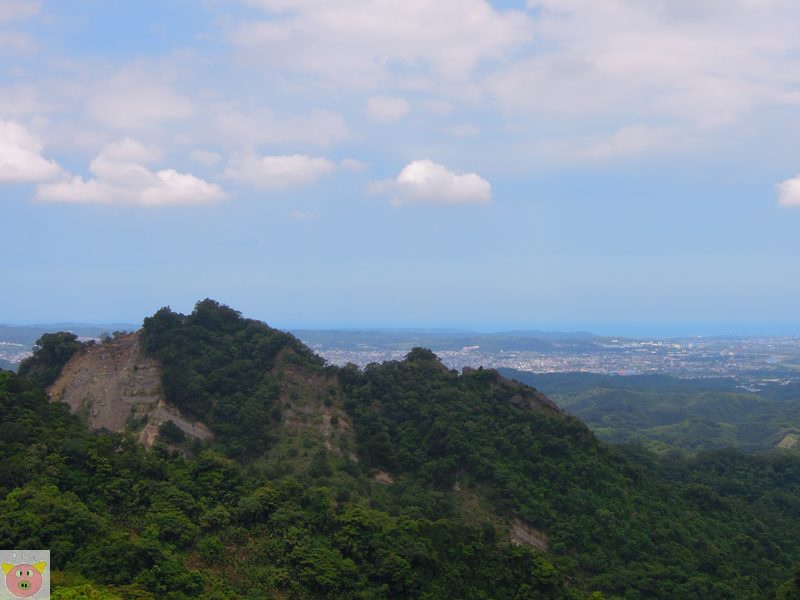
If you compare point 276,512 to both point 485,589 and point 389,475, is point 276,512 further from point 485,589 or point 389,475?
point 389,475

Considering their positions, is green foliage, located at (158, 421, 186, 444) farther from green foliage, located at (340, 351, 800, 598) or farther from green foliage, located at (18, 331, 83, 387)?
green foliage, located at (18, 331, 83, 387)

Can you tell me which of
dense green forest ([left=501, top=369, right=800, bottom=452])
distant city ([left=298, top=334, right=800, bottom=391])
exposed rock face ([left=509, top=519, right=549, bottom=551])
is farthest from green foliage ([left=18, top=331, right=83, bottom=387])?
distant city ([left=298, top=334, right=800, bottom=391])

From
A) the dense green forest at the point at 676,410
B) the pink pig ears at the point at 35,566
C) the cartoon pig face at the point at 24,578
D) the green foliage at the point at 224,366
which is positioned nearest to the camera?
the cartoon pig face at the point at 24,578

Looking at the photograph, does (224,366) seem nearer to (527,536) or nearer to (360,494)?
(360,494)

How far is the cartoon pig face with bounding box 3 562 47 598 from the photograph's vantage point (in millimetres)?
16484

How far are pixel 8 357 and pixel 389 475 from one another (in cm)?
8795

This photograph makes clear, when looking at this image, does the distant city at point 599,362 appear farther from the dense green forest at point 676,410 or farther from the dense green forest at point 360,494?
the dense green forest at point 360,494

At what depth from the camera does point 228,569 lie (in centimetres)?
2091

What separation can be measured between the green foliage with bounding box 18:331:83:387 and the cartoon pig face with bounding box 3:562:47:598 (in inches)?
905

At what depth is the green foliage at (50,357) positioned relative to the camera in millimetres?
38594

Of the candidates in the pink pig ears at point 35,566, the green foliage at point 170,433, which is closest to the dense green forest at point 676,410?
the green foliage at point 170,433

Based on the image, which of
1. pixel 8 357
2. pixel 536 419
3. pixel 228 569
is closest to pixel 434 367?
pixel 536 419

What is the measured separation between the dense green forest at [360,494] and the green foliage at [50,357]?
9.6 inches

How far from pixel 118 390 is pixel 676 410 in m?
92.0
